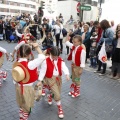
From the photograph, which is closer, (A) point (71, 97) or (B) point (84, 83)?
(A) point (71, 97)

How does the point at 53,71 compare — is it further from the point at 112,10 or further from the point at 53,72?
the point at 112,10

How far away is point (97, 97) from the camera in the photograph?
598cm

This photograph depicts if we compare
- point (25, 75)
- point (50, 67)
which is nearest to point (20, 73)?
point (25, 75)

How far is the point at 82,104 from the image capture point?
215 inches

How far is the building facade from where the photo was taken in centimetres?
8138

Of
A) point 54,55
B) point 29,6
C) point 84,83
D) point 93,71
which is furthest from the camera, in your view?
point 29,6

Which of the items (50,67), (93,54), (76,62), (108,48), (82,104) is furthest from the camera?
(93,54)

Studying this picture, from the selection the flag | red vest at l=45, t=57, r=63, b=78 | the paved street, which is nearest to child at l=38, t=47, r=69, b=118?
red vest at l=45, t=57, r=63, b=78

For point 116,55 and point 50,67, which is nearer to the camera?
point 50,67

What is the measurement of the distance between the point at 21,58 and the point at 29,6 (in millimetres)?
92788

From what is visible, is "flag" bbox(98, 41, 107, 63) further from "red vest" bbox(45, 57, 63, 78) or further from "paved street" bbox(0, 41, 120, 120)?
"red vest" bbox(45, 57, 63, 78)

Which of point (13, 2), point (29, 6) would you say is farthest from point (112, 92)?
point (29, 6)

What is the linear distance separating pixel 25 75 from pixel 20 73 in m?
0.14

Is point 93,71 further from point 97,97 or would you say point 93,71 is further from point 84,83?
point 97,97
